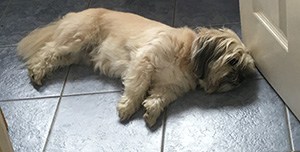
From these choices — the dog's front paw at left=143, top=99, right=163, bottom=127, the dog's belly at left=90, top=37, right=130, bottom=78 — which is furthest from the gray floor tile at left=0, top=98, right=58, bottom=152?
the dog's front paw at left=143, top=99, right=163, bottom=127

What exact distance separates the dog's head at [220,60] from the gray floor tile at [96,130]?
0.33 m

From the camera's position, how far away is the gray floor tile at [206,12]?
2.85 meters

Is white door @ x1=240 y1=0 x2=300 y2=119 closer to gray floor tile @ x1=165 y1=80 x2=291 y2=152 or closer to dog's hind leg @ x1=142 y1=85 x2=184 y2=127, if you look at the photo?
gray floor tile @ x1=165 y1=80 x2=291 y2=152

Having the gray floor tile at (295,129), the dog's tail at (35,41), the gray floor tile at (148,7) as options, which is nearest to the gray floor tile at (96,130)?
the dog's tail at (35,41)

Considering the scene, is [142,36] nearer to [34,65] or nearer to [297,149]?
[34,65]

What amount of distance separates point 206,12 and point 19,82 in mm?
1040

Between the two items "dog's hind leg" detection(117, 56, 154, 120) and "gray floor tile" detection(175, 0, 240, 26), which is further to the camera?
"gray floor tile" detection(175, 0, 240, 26)

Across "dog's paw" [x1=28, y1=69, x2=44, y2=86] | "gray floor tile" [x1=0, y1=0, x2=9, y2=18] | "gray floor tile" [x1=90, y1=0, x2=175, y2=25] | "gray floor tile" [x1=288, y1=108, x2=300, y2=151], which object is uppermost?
"gray floor tile" [x1=0, y1=0, x2=9, y2=18]

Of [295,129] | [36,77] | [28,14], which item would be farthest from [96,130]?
[28,14]

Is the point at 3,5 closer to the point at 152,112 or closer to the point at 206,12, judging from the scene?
the point at 206,12

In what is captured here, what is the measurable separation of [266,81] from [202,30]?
35 centimetres

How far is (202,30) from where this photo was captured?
7.76 feet

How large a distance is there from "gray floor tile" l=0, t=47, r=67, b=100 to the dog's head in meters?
0.66

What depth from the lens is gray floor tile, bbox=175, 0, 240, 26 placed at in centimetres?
285
